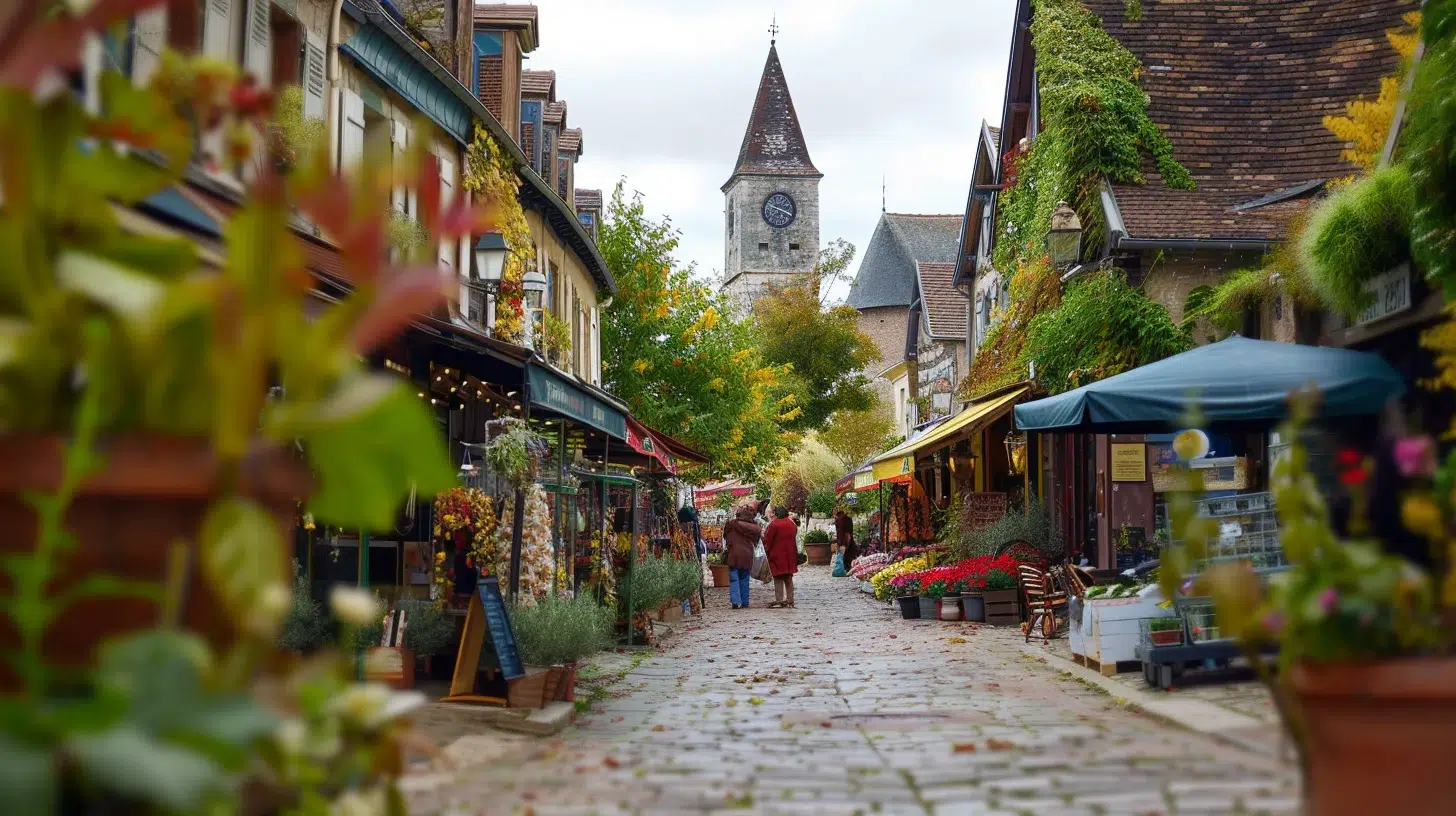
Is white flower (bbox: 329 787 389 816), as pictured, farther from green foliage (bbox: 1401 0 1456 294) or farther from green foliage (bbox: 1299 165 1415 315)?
green foliage (bbox: 1299 165 1415 315)

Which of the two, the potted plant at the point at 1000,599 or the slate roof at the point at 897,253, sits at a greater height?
the slate roof at the point at 897,253

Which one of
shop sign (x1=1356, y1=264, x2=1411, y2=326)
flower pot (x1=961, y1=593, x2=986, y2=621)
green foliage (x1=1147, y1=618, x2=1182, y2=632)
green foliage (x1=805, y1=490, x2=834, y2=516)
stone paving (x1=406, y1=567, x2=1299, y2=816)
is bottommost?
stone paving (x1=406, y1=567, x2=1299, y2=816)

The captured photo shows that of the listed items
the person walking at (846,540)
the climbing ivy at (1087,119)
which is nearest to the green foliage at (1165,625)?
the climbing ivy at (1087,119)

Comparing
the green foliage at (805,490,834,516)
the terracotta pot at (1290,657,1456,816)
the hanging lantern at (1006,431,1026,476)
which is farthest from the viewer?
the green foliage at (805,490,834,516)

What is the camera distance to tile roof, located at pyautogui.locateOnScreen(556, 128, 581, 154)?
23227 millimetres

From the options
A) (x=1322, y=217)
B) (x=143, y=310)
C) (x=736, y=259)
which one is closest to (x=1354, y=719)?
(x=143, y=310)

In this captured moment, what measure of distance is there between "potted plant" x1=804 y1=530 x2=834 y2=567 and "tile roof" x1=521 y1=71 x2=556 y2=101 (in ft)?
73.7

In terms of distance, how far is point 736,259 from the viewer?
292 ft

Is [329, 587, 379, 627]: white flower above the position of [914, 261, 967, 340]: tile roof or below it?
below

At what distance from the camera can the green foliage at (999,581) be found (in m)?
16.0

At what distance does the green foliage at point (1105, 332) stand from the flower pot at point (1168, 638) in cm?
687

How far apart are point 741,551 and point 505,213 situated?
727 cm

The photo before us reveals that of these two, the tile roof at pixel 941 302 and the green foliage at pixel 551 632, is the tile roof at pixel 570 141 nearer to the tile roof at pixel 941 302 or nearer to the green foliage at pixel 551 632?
the tile roof at pixel 941 302

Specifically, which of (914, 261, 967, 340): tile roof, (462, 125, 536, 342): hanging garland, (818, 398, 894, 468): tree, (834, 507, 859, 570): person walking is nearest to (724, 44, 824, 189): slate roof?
(818, 398, 894, 468): tree
